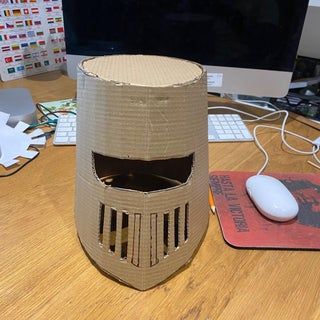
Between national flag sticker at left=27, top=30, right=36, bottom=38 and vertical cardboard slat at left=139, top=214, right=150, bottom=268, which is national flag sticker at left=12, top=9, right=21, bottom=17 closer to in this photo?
national flag sticker at left=27, top=30, right=36, bottom=38

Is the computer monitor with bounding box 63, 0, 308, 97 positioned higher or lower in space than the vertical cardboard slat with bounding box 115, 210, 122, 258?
higher

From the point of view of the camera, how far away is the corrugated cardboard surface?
35 cm

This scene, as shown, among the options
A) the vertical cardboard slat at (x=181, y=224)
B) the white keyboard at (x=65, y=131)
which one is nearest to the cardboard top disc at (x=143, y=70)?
the vertical cardboard slat at (x=181, y=224)

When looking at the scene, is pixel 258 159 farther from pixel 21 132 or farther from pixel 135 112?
pixel 21 132

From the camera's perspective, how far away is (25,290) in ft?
1.29

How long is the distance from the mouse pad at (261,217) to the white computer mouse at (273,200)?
0.01m

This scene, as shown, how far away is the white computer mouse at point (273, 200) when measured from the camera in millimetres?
485

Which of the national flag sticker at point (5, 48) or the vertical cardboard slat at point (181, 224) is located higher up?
the national flag sticker at point (5, 48)

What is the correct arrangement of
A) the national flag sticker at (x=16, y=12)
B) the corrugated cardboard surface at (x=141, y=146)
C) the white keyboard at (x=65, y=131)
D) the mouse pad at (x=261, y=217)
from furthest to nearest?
the national flag sticker at (x=16, y=12) < the white keyboard at (x=65, y=131) < the mouse pad at (x=261, y=217) < the corrugated cardboard surface at (x=141, y=146)

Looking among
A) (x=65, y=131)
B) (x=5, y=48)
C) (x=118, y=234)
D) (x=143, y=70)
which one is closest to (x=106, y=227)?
(x=118, y=234)

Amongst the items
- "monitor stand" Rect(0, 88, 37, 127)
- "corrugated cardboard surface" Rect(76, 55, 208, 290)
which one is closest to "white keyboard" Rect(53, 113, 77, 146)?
"monitor stand" Rect(0, 88, 37, 127)

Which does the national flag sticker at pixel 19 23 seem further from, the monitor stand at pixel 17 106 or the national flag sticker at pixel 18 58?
the monitor stand at pixel 17 106

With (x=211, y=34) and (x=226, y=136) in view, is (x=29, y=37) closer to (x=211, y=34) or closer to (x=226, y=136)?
(x=211, y=34)

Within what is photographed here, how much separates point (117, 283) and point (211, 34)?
23.4 inches
